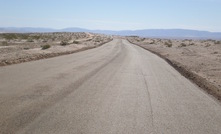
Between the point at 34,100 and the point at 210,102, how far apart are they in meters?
5.65

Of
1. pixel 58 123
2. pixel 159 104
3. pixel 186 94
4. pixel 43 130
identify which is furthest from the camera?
pixel 186 94

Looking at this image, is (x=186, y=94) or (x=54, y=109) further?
(x=186, y=94)

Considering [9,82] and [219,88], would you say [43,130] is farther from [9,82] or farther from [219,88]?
[219,88]

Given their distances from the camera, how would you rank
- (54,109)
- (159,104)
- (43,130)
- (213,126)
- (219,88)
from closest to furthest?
(43,130) → (213,126) → (54,109) → (159,104) → (219,88)

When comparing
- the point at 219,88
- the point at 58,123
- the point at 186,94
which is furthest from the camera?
the point at 219,88

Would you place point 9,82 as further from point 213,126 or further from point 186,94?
point 213,126

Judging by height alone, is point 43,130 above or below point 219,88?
above

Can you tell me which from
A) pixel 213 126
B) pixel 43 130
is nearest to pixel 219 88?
pixel 213 126

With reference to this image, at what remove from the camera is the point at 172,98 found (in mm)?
10438

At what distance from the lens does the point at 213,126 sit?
7.33 meters

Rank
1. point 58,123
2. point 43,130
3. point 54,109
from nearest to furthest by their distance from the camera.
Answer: point 43,130, point 58,123, point 54,109

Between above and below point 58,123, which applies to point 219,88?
below

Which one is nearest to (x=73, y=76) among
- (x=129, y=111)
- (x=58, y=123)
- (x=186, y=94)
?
(x=186, y=94)

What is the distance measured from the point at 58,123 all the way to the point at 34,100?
2325mm
